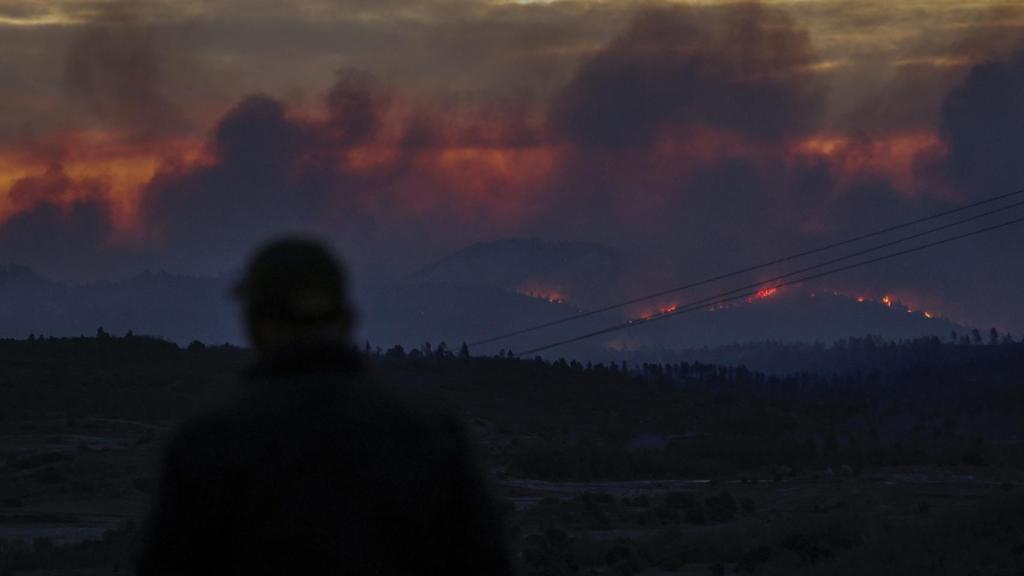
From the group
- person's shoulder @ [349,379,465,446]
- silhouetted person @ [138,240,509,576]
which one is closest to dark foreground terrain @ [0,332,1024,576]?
person's shoulder @ [349,379,465,446]

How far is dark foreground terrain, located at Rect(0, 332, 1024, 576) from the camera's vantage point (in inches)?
858

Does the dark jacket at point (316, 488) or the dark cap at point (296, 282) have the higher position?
the dark cap at point (296, 282)

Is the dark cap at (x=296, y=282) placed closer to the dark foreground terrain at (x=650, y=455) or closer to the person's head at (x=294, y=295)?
the person's head at (x=294, y=295)

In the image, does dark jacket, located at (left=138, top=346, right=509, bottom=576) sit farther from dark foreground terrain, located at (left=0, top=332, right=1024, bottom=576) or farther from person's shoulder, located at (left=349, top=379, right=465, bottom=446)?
dark foreground terrain, located at (left=0, top=332, right=1024, bottom=576)

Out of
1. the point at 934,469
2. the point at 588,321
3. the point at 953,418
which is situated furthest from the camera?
the point at 588,321

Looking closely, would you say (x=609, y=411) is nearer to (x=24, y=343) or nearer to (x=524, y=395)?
(x=524, y=395)

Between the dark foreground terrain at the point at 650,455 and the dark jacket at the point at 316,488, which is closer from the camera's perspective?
the dark jacket at the point at 316,488

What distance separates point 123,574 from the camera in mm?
20406

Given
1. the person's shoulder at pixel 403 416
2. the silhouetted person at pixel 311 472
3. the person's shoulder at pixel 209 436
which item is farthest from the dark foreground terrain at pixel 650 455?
the person's shoulder at pixel 209 436

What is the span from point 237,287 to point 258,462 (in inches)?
22.0

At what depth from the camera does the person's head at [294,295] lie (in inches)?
163

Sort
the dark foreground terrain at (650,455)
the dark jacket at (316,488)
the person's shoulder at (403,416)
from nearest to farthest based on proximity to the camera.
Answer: the dark jacket at (316,488), the person's shoulder at (403,416), the dark foreground terrain at (650,455)

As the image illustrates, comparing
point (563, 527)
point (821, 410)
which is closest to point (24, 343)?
point (821, 410)

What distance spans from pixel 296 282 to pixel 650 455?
4760 centimetres
